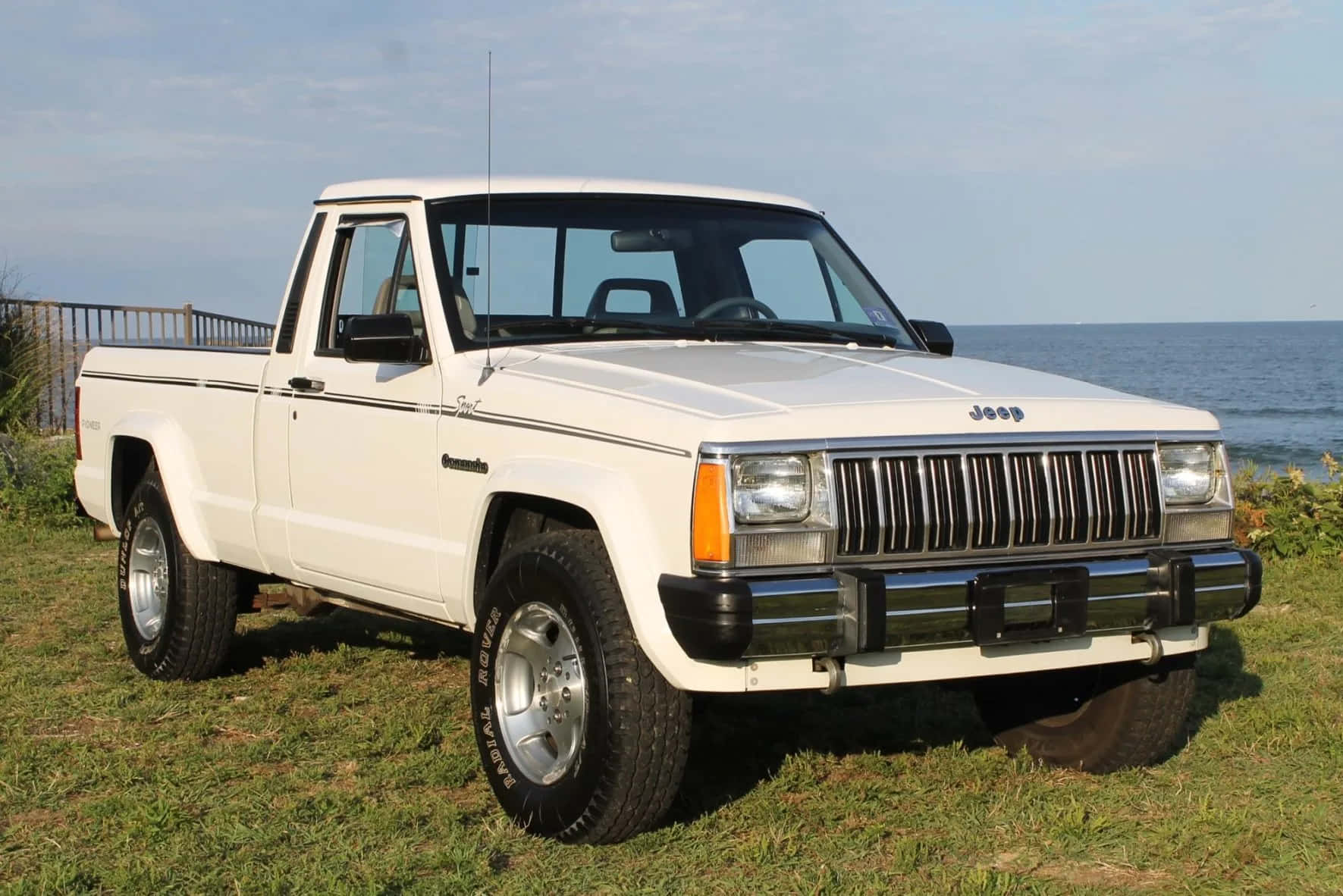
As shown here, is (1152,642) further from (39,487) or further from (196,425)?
(39,487)

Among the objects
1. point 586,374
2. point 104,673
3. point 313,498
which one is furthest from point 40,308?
point 586,374

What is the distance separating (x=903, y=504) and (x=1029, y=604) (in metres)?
0.44

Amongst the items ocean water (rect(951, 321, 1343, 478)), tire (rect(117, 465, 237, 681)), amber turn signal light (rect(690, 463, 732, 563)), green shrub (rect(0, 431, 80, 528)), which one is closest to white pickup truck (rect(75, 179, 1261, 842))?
amber turn signal light (rect(690, 463, 732, 563))

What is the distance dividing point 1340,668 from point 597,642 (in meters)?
4.03

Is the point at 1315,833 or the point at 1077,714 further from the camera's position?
the point at 1077,714

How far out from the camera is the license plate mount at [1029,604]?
13.8ft

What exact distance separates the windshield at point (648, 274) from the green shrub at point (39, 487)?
24.2 feet

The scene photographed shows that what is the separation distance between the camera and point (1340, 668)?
687cm

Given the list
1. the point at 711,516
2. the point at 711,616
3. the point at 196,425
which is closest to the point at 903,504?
the point at 711,516

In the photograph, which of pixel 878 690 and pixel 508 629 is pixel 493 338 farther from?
pixel 878 690

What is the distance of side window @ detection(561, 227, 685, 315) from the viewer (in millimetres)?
5723

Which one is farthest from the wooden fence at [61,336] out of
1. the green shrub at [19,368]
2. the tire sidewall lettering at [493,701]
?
the tire sidewall lettering at [493,701]

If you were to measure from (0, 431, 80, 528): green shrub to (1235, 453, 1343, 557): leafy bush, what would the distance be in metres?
8.35

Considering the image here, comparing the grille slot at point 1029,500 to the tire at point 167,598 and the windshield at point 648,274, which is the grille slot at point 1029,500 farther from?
the tire at point 167,598
